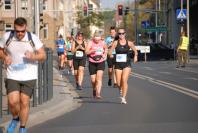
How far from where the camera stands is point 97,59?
16875 millimetres

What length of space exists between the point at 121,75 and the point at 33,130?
189 inches

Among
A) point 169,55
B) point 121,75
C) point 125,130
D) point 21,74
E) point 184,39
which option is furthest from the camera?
point 169,55

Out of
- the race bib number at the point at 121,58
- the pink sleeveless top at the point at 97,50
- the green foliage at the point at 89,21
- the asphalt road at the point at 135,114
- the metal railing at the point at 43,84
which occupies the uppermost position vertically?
the green foliage at the point at 89,21

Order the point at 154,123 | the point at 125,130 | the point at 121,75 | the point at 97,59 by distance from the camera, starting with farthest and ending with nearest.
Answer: the point at 97,59
the point at 121,75
the point at 154,123
the point at 125,130

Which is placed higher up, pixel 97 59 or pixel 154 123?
pixel 97 59

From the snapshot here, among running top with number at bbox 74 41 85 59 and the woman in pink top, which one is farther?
running top with number at bbox 74 41 85 59

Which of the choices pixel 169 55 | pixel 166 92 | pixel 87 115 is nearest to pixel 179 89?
pixel 166 92

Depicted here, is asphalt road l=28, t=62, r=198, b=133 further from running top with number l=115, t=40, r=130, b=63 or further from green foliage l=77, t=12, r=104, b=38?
green foliage l=77, t=12, r=104, b=38

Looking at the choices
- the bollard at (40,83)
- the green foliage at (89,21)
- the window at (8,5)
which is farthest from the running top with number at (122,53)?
the green foliage at (89,21)

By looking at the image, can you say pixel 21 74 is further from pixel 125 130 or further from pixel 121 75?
pixel 121 75

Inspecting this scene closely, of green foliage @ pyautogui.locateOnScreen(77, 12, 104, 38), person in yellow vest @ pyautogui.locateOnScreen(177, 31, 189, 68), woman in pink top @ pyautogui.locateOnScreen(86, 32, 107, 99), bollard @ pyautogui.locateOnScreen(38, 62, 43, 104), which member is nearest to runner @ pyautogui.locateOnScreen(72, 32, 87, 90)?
woman in pink top @ pyautogui.locateOnScreen(86, 32, 107, 99)

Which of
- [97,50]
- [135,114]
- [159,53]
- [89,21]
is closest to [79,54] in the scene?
[97,50]

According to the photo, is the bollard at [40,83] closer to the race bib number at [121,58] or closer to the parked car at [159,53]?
the race bib number at [121,58]

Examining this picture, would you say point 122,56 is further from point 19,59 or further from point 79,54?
point 19,59
